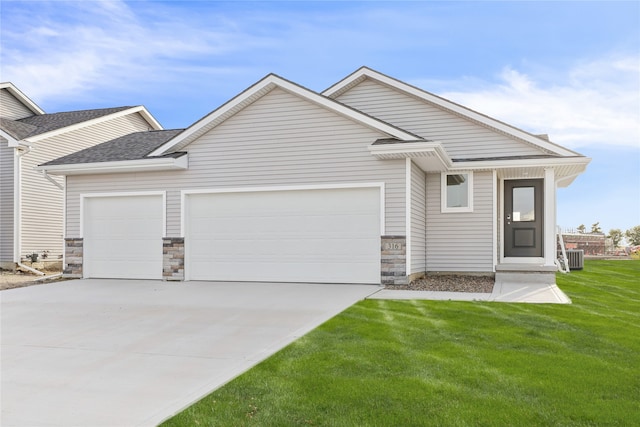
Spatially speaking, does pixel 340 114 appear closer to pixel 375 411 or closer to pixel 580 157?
pixel 580 157

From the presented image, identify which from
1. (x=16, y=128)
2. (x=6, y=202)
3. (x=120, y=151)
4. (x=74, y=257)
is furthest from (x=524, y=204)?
(x=16, y=128)

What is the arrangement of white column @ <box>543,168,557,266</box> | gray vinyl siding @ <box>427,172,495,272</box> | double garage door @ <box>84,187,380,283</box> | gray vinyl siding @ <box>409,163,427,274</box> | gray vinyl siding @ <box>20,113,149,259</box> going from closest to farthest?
double garage door @ <box>84,187,380,283</box> < gray vinyl siding @ <box>409,163,427,274</box> < white column @ <box>543,168,557,266</box> < gray vinyl siding @ <box>427,172,495,272</box> < gray vinyl siding @ <box>20,113,149,259</box>

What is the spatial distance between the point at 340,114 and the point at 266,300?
15.6 feet

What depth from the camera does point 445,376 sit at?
15.8 ft

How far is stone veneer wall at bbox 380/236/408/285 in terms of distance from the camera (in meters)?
11.6

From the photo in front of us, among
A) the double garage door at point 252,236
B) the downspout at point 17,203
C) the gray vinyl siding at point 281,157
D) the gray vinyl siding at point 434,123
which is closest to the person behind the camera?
the gray vinyl siding at point 281,157

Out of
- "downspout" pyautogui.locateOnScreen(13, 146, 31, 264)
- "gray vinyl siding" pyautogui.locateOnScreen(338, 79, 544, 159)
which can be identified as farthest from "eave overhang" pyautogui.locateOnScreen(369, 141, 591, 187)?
"downspout" pyautogui.locateOnScreen(13, 146, 31, 264)

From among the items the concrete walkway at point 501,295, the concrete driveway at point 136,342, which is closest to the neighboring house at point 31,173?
the concrete driveway at point 136,342

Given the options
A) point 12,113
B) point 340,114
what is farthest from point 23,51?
point 340,114

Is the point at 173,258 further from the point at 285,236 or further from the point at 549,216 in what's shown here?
the point at 549,216

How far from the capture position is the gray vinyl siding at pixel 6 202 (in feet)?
56.9

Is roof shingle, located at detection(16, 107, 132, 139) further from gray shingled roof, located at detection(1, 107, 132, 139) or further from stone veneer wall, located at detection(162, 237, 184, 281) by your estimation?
stone veneer wall, located at detection(162, 237, 184, 281)

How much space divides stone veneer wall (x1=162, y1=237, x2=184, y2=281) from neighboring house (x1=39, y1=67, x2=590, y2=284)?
28 mm

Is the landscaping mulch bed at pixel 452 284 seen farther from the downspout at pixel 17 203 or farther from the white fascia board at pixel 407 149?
the downspout at pixel 17 203
